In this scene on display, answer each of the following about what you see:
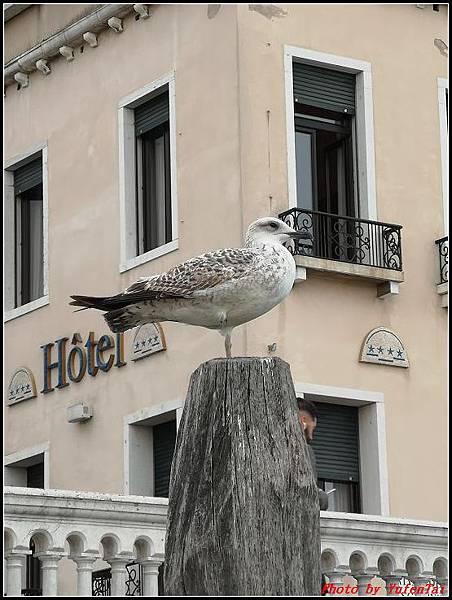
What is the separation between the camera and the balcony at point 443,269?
18.2 meters

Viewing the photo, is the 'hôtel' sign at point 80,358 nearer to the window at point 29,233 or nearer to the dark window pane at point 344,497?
the window at point 29,233

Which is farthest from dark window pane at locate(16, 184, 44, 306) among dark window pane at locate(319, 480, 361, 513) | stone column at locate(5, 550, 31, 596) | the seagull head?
the seagull head

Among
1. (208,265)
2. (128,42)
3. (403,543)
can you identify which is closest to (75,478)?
(128,42)

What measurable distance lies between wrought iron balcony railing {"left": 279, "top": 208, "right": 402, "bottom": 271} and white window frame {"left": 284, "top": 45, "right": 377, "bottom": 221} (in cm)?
22

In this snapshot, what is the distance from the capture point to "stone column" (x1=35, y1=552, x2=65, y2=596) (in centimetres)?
1004

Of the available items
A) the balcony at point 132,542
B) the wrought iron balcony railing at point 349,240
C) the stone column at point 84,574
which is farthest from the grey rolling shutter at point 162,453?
the stone column at point 84,574

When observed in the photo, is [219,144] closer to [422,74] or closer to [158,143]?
[158,143]

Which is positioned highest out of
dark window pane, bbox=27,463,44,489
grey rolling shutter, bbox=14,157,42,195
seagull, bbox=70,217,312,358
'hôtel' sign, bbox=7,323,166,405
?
grey rolling shutter, bbox=14,157,42,195

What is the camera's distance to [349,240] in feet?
57.6

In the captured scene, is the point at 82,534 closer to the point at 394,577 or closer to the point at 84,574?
the point at 84,574

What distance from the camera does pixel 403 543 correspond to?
11227 mm

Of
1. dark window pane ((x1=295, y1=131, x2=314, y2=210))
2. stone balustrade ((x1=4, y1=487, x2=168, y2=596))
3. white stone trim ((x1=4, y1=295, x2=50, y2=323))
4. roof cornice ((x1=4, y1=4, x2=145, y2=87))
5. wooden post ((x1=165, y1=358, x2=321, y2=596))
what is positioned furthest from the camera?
white stone trim ((x1=4, y1=295, x2=50, y2=323))

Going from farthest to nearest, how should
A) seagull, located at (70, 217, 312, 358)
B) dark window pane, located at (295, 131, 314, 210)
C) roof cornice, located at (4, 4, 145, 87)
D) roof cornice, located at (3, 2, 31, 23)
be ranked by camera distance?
roof cornice, located at (3, 2, 31, 23) < roof cornice, located at (4, 4, 145, 87) < dark window pane, located at (295, 131, 314, 210) < seagull, located at (70, 217, 312, 358)

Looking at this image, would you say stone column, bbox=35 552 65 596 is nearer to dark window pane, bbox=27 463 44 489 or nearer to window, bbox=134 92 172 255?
window, bbox=134 92 172 255
